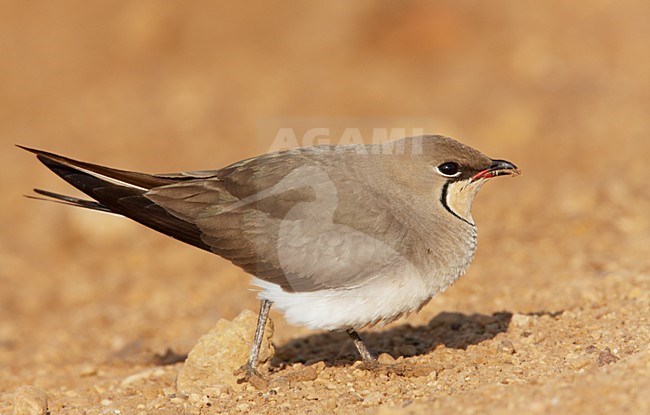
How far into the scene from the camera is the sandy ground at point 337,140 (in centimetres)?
607

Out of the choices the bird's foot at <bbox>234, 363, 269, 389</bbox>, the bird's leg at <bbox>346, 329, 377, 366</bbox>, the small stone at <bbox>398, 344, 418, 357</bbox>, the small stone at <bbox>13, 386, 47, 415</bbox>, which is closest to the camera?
the small stone at <bbox>13, 386, 47, 415</bbox>

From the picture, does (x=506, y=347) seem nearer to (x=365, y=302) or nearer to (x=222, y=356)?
(x=365, y=302)

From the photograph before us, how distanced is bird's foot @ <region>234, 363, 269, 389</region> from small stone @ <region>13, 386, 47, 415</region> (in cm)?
138

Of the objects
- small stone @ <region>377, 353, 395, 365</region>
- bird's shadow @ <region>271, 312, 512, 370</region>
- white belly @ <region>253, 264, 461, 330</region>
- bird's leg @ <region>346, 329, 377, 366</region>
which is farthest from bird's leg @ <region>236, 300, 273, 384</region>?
small stone @ <region>377, 353, 395, 365</region>

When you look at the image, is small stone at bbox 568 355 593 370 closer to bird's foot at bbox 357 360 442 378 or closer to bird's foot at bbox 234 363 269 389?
bird's foot at bbox 357 360 442 378

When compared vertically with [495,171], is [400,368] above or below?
below

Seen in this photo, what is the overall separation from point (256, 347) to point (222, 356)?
273 mm

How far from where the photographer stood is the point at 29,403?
5750mm

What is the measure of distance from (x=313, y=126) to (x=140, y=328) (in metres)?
5.68

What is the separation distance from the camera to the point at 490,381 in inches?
218

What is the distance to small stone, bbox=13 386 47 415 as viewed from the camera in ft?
18.8

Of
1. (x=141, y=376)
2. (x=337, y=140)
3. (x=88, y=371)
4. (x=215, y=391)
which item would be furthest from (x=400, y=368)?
(x=337, y=140)

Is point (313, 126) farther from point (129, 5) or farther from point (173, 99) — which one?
point (129, 5)

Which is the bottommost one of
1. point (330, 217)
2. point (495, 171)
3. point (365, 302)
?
point (365, 302)
